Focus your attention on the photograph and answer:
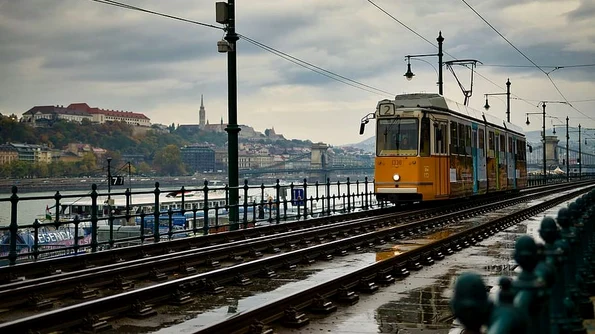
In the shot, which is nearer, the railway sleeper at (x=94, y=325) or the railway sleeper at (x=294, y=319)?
the railway sleeper at (x=94, y=325)

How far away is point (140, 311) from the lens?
779cm

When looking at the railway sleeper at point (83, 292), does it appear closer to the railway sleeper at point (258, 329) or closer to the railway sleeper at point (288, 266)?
the railway sleeper at point (258, 329)

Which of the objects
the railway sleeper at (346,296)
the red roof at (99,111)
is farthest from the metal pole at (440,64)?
the red roof at (99,111)

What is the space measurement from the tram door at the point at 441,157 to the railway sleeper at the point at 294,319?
55.8 feet

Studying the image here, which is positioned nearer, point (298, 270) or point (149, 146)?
point (298, 270)

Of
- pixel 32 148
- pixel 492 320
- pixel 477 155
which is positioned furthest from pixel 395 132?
pixel 32 148

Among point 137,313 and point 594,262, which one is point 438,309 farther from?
point 137,313

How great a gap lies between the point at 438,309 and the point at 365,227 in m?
10.8

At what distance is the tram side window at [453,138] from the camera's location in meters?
25.2

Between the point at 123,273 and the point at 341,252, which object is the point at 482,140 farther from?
the point at 123,273

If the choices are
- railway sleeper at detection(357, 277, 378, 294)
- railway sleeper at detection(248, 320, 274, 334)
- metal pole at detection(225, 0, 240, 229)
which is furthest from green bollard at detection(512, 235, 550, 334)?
metal pole at detection(225, 0, 240, 229)

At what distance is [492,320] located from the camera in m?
2.26

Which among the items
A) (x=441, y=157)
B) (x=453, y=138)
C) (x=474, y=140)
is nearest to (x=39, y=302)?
(x=441, y=157)

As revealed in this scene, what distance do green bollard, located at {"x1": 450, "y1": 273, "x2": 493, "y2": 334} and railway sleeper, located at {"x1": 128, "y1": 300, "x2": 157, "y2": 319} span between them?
606 cm
